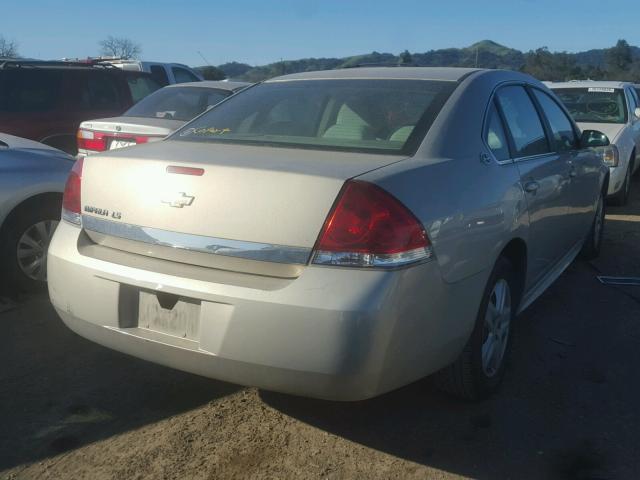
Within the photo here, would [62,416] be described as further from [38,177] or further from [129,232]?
[38,177]

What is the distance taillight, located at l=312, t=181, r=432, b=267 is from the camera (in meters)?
2.60

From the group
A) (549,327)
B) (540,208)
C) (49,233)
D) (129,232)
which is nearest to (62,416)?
(129,232)

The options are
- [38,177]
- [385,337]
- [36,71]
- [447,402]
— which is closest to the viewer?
[385,337]

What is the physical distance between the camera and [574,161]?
15.5 ft

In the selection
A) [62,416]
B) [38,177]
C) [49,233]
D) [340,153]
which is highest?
[340,153]

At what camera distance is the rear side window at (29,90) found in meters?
7.96

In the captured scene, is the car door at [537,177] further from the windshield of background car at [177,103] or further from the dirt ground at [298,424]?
the windshield of background car at [177,103]

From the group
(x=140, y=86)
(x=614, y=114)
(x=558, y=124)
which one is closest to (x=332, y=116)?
(x=558, y=124)

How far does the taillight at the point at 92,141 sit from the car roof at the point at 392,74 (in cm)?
305

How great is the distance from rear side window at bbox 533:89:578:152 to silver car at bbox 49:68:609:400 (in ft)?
3.17

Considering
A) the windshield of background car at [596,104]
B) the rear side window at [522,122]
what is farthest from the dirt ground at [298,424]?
the windshield of background car at [596,104]

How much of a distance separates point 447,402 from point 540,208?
121cm

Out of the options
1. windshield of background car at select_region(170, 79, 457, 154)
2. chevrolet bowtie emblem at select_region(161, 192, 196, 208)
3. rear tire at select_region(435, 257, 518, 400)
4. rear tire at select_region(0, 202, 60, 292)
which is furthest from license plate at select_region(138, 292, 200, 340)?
rear tire at select_region(0, 202, 60, 292)

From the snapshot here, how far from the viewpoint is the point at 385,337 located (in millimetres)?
2592
